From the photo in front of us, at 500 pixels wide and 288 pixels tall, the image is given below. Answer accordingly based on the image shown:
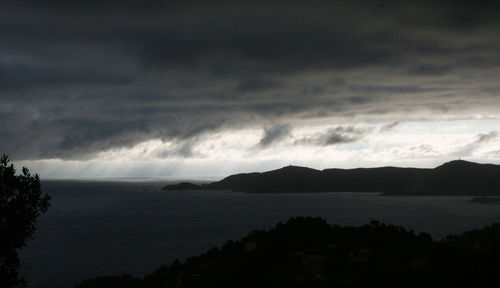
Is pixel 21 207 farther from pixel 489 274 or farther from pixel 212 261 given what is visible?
pixel 489 274

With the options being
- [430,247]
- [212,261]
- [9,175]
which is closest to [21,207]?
[9,175]

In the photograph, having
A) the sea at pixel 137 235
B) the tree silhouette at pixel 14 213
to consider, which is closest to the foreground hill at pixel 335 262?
the tree silhouette at pixel 14 213

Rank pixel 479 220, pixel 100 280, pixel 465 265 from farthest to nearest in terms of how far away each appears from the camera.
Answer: pixel 479 220
pixel 100 280
pixel 465 265

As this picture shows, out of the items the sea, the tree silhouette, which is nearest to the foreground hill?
the tree silhouette

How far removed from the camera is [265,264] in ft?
121

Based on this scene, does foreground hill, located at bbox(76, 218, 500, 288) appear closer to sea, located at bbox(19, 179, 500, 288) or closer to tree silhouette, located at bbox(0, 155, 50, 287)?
tree silhouette, located at bbox(0, 155, 50, 287)

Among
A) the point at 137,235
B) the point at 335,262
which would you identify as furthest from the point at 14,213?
the point at 137,235

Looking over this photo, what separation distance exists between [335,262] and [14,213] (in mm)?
23508

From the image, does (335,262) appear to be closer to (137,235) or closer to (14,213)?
(14,213)

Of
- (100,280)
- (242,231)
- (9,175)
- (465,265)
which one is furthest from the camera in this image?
(242,231)

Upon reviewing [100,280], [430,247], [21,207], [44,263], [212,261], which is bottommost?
[44,263]

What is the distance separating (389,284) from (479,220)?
503 ft

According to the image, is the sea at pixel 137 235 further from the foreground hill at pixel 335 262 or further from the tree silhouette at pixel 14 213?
the foreground hill at pixel 335 262

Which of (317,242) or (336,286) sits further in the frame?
(317,242)
